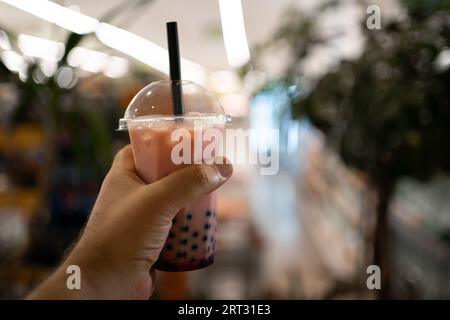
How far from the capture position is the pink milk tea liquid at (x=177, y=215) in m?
A: 0.66

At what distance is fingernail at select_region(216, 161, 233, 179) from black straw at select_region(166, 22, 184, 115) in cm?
10

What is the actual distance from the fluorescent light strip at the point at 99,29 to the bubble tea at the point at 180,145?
0.34 meters

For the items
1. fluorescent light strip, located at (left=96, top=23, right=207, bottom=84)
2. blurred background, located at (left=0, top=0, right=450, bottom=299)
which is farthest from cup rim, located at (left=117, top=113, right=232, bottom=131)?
fluorescent light strip, located at (left=96, top=23, right=207, bottom=84)

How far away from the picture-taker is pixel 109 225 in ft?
2.24

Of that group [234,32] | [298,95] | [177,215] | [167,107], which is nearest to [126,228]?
[177,215]

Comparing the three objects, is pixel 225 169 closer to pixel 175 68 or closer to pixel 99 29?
pixel 175 68

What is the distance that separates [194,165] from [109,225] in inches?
6.6

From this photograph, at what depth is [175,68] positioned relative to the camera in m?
0.69

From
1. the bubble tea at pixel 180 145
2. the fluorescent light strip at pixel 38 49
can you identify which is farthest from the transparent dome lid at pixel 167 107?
the fluorescent light strip at pixel 38 49

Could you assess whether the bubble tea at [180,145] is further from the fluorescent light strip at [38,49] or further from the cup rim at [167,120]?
the fluorescent light strip at [38,49]

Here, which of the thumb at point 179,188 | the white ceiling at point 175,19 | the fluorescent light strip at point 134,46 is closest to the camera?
the thumb at point 179,188

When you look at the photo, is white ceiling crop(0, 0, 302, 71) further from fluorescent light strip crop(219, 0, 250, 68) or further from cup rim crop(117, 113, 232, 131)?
cup rim crop(117, 113, 232, 131)
